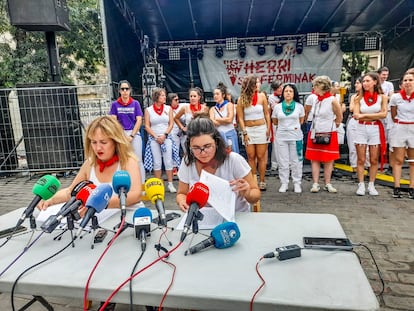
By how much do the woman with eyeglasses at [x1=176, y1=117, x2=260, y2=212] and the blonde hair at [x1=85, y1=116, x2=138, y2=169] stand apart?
40 centimetres

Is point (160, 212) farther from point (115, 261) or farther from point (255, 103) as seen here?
point (255, 103)

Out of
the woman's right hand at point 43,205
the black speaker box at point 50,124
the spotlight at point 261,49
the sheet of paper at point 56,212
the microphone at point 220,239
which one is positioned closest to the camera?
the microphone at point 220,239

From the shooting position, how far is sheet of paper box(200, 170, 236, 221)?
60.8 inches

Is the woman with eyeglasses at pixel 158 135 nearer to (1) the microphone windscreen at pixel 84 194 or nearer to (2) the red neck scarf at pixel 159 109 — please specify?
(2) the red neck scarf at pixel 159 109

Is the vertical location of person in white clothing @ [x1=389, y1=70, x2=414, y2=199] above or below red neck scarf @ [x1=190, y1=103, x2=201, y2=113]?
below

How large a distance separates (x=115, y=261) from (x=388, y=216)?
11.4 feet

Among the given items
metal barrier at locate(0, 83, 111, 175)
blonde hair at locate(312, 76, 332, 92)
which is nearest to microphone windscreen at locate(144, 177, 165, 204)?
blonde hair at locate(312, 76, 332, 92)

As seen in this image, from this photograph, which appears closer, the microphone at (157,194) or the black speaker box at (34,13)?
the microphone at (157,194)

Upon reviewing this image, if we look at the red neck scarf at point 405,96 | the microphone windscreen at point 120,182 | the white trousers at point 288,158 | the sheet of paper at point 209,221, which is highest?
the red neck scarf at point 405,96

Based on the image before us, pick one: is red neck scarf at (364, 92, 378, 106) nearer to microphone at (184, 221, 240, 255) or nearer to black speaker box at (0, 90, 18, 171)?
microphone at (184, 221, 240, 255)

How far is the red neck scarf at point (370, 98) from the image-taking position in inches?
164

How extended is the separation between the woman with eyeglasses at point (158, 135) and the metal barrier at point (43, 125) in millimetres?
1260

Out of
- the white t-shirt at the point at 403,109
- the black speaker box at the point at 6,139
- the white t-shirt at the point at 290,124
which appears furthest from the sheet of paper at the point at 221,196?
the black speaker box at the point at 6,139

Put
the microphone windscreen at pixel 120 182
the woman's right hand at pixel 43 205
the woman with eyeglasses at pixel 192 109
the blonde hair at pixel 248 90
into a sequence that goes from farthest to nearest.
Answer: the woman with eyeglasses at pixel 192 109 < the blonde hair at pixel 248 90 < the woman's right hand at pixel 43 205 < the microphone windscreen at pixel 120 182
